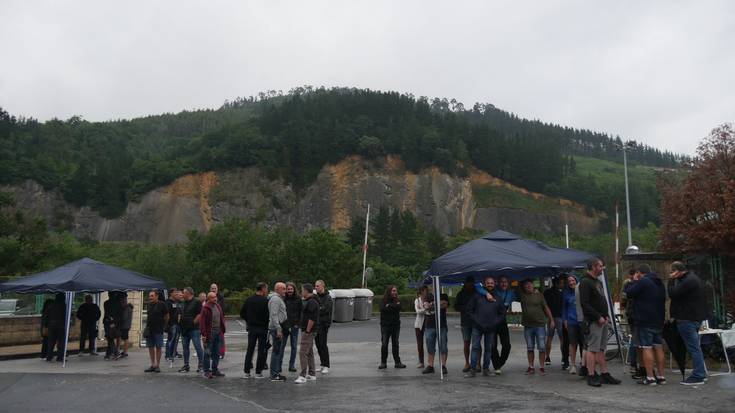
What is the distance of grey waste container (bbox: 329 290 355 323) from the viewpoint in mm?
31906

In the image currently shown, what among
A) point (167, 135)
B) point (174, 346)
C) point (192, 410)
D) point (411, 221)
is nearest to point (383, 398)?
point (192, 410)

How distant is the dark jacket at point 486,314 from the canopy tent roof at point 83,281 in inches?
323

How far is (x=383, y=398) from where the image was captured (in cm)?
951

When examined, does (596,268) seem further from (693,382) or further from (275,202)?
(275,202)

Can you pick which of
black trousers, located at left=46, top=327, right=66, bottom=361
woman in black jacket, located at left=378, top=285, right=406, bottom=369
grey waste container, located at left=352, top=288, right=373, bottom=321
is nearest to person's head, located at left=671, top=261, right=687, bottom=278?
woman in black jacket, located at left=378, top=285, right=406, bottom=369

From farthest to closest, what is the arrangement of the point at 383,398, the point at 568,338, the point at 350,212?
the point at 350,212 → the point at 568,338 → the point at 383,398

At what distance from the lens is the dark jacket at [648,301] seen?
33.0 ft

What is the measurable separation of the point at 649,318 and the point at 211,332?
7339 millimetres

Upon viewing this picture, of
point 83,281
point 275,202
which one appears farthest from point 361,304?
point 275,202

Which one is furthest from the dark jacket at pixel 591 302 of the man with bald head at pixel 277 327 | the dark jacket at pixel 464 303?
the man with bald head at pixel 277 327

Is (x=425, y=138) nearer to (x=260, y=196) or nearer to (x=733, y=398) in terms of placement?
(x=260, y=196)

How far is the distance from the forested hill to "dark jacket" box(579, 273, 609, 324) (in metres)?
102

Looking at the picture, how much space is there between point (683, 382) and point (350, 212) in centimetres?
9428

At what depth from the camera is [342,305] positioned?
32.0m
